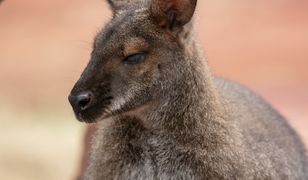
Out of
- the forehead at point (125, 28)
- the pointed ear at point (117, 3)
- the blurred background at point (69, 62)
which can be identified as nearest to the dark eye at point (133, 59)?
the forehead at point (125, 28)

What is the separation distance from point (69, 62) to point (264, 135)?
20.8 feet

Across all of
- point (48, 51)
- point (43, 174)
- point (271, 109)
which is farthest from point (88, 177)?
point (48, 51)

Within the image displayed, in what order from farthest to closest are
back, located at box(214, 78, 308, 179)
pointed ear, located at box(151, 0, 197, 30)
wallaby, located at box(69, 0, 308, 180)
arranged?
1. back, located at box(214, 78, 308, 179)
2. pointed ear, located at box(151, 0, 197, 30)
3. wallaby, located at box(69, 0, 308, 180)

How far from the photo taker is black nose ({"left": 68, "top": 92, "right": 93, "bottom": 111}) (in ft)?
18.3

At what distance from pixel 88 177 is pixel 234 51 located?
6.95 metres

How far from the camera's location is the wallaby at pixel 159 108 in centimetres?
571

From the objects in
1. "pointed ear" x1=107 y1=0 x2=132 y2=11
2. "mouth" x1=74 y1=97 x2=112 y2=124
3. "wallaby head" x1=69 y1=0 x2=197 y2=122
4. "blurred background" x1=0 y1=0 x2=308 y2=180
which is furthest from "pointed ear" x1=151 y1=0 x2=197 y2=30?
"blurred background" x1=0 y1=0 x2=308 y2=180

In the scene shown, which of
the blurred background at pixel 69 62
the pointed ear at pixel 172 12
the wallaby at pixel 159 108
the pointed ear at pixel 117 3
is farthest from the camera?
the blurred background at pixel 69 62

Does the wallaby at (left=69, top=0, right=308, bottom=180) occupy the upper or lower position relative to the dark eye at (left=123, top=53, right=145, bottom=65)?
lower

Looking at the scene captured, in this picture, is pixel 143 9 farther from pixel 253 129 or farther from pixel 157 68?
pixel 253 129

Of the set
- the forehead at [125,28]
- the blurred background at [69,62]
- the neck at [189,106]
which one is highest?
the forehead at [125,28]

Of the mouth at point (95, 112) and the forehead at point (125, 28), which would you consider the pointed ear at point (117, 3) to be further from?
the mouth at point (95, 112)

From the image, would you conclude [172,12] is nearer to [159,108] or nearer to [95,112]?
[159,108]

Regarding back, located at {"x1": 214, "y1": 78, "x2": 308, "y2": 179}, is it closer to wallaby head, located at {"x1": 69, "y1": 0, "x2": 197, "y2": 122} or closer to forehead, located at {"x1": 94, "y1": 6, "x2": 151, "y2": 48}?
wallaby head, located at {"x1": 69, "y1": 0, "x2": 197, "y2": 122}
